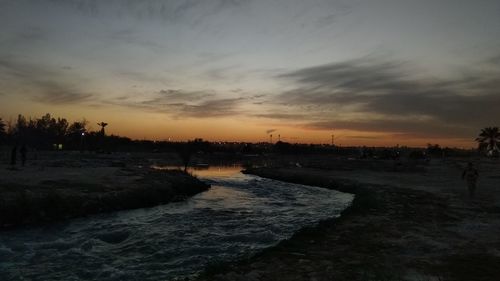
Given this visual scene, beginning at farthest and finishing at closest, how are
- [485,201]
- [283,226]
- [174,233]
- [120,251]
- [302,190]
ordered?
[302,190] → [485,201] → [283,226] → [174,233] → [120,251]

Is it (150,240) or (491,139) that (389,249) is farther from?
(491,139)

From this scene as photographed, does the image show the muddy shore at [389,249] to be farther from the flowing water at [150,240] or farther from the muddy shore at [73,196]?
the muddy shore at [73,196]

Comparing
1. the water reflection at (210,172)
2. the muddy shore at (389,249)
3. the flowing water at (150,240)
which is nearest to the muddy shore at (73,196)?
the flowing water at (150,240)

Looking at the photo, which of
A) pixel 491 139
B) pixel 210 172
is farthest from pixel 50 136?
pixel 491 139

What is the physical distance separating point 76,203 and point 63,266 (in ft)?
40.0

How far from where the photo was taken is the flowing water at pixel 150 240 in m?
16.1

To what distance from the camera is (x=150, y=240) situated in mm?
21297

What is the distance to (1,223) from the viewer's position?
2294 centimetres

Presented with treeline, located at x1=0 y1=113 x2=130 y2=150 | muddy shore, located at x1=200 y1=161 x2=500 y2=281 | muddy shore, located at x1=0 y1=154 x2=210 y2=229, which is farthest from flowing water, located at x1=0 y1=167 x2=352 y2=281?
treeline, located at x1=0 y1=113 x2=130 y2=150

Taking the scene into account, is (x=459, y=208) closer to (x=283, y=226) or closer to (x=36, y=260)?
(x=283, y=226)

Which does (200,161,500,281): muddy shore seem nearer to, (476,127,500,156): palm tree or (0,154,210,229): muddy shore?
(0,154,210,229): muddy shore

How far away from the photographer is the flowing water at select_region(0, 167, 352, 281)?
16.1 m

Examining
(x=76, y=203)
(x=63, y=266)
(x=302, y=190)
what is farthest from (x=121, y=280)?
(x=302, y=190)

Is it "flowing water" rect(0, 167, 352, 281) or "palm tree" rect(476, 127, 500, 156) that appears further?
"palm tree" rect(476, 127, 500, 156)
